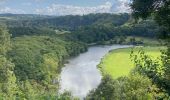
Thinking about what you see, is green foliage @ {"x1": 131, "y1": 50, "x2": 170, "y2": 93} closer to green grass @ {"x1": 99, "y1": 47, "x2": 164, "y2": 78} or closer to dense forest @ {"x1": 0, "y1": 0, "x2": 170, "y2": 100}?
dense forest @ {"x1": 0, "y1": 0, "x2": 170, "y2": 100}

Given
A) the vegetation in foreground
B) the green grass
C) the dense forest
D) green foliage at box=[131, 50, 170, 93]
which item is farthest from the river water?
green foliage at box=[131, 50, 170, 93]

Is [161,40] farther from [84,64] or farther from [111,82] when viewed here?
[84,64]

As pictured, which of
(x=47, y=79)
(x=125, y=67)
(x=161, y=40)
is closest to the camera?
(x=161, y=40)

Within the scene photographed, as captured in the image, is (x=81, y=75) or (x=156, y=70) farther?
(x=81, y=75)

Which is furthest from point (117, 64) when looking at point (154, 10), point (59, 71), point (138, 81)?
point (154, 10)

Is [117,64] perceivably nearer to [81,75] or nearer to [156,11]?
[81,75]

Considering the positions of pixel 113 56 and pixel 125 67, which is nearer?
pixel 125 67

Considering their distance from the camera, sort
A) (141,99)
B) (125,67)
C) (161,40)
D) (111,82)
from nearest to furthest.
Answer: (161,40) < (141,99) < (111,82) < (125,67)

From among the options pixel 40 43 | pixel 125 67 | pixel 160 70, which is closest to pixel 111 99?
pixel 160 70
